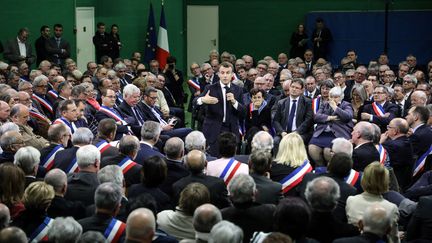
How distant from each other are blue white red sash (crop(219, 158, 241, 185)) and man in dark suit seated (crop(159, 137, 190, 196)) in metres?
0.35

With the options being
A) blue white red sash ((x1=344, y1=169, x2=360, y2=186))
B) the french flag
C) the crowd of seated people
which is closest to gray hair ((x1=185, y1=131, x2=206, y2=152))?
the crowd of seated people

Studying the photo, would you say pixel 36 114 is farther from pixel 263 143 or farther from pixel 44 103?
pixel 263 143

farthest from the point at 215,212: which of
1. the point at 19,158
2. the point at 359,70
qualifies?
the point at 359,70

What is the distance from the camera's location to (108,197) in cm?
571

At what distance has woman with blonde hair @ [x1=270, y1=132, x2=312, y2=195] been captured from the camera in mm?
7387

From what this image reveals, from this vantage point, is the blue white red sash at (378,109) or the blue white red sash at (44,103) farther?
the blue white red sash at (44,103)

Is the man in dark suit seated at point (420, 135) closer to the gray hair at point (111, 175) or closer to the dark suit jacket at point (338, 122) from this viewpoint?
the dark suit jacket at point (338, 122)

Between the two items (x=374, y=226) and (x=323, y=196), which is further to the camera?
(x=323, y=196)

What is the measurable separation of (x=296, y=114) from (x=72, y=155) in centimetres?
424

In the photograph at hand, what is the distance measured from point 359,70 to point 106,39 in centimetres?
725

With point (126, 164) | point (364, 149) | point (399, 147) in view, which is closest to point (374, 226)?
point (126, 164)

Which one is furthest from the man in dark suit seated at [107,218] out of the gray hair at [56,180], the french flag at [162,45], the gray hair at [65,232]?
the french flag at [162,45]

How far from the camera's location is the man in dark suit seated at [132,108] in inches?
428

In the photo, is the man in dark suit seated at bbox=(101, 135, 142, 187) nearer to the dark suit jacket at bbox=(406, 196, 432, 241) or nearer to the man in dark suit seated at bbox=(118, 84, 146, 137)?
the dark suit jacket at bbox=(406, 196, 432, 241)
